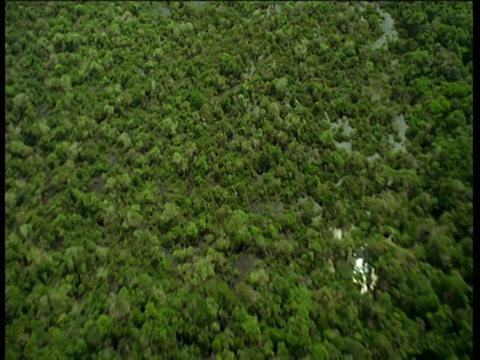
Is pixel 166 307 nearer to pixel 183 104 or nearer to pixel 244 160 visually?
pixel 244 160

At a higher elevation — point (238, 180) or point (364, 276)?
point (238, 180)

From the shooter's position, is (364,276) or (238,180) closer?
(364,276)

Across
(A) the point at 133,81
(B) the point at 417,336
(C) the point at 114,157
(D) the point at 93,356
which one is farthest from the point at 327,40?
(D) the point at 93,356

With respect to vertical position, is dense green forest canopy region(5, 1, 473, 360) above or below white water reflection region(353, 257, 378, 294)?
above

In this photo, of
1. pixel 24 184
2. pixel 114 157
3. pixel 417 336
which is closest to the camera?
pixel 417 336

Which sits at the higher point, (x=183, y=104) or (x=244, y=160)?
(x=183, y=104)

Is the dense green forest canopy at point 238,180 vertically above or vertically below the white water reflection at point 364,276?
above

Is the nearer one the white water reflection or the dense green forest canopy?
the dense green forest canopy

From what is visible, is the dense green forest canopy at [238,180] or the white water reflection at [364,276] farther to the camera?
the white water reflection at [364,276]
